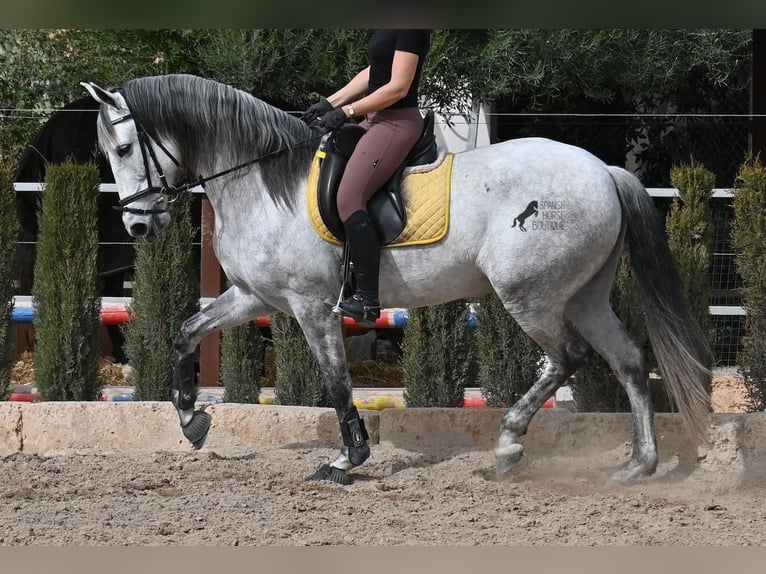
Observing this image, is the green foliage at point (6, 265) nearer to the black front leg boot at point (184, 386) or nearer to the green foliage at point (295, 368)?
the green foliage at point (295, 368)

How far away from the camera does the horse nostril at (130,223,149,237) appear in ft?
18.0

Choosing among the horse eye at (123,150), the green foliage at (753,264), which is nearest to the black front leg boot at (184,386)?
the horse eye at (123,150)

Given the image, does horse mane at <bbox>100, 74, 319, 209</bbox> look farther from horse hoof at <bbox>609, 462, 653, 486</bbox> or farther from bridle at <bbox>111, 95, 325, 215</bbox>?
horse hoof at <bbox>609, 462, 653, 486</bbox>

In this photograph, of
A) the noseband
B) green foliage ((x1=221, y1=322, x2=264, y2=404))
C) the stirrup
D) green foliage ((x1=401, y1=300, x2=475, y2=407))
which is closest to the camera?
the stirrup

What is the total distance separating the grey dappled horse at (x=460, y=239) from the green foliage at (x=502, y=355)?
126cm

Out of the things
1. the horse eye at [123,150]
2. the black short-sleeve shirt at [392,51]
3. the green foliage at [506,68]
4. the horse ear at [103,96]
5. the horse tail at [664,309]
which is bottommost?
the horse tail at [664,309]

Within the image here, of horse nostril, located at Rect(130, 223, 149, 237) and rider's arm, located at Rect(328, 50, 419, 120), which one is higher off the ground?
rider's arm, located at Rect(328, 50, 419, 120)

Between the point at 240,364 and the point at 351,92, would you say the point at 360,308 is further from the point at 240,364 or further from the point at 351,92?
the point at 240,364

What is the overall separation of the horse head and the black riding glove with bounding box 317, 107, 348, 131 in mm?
899

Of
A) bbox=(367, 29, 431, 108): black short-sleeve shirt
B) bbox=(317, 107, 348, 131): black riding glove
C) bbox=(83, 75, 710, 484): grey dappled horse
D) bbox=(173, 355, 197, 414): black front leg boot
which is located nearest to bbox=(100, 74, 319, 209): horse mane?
bbox=(83, 75, 710, 484): grey dappled horse

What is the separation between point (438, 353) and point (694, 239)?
5.85 feet

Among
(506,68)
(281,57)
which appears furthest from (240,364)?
(506,68)

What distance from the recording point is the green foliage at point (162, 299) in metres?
7.19

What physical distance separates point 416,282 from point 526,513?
1.32 m
